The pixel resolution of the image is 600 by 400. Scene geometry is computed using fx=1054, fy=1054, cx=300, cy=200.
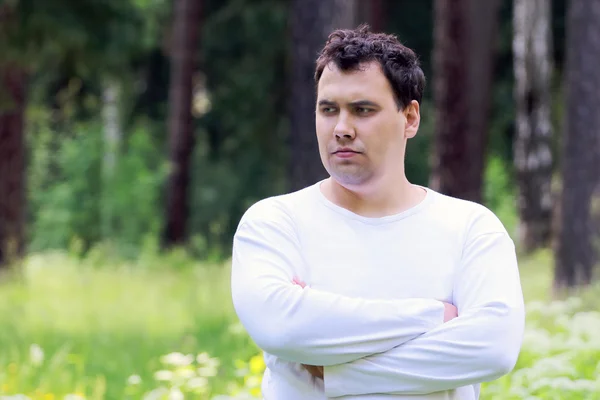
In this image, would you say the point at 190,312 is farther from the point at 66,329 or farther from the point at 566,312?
the point at 566,312

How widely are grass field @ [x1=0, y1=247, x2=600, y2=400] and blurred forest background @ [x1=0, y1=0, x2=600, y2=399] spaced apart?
0.09ft

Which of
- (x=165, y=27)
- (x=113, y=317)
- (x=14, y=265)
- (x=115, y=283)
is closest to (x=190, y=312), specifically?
(x=113, y=317)

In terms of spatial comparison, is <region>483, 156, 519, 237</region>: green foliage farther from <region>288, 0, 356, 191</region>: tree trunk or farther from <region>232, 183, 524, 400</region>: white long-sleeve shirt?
<region>232, 183, 524, 400</region>: white long-sleeve shirt

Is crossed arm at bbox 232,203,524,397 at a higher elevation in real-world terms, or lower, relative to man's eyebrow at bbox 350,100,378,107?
lower

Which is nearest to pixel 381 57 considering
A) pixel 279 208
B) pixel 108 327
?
pixel 279 208

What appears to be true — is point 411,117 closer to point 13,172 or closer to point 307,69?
point 307,69

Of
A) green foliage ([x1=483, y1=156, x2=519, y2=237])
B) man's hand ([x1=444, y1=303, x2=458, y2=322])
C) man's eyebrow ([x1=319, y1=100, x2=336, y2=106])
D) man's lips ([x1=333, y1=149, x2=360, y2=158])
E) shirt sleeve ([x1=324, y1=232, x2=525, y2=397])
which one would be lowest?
green foliage ([x1=483, y1=156, x2=519, y2=237])

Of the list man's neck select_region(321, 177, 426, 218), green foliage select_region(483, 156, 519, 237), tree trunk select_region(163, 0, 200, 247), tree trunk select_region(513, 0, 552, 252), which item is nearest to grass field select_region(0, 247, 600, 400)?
man's neck select_region(321, 177, 426, 218)

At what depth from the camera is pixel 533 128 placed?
20.0 meters

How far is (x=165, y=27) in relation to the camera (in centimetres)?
2520

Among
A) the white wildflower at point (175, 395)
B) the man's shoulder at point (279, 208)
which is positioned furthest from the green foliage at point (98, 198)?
the man's shoulder at point (279, 208)

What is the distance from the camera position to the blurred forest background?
8.14m

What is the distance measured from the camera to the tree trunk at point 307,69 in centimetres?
874

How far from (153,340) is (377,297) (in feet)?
18.0
